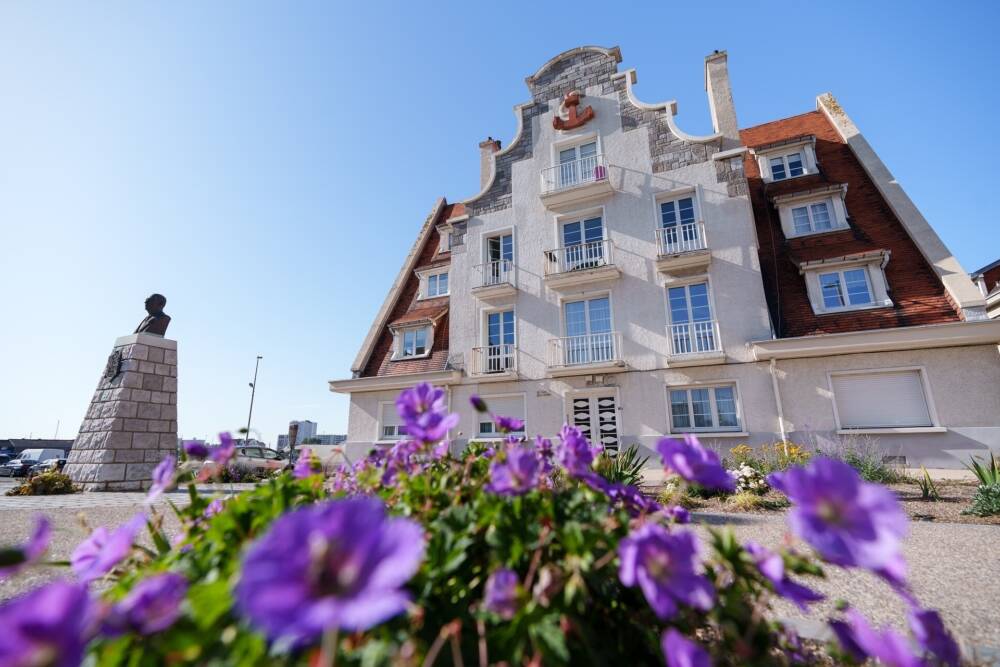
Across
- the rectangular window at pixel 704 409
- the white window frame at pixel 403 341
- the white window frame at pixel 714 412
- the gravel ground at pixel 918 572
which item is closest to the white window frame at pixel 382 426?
the white window frame at pixel 403 341

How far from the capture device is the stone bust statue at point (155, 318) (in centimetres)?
1027

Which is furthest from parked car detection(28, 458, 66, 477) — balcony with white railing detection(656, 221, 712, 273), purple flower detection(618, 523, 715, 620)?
balcony with white railing detection(656, 221, 712, 273)

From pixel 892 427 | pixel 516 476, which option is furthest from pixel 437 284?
pixel 516 476

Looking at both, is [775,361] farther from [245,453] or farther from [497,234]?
[245,453]

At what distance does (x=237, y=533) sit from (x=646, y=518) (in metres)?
1.15

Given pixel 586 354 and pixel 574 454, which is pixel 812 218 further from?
pixel 574 454

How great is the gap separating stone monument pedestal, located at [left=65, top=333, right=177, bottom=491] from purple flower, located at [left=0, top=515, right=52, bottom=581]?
37.1ft

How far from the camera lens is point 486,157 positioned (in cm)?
1597

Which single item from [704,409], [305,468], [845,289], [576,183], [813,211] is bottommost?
[305,468]

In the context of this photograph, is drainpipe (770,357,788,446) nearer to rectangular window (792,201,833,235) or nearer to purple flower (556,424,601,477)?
rectangular window (792,201,833,235)

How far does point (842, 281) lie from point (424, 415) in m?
12.7

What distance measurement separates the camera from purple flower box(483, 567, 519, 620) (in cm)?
85

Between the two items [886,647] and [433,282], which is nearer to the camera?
[886,647]

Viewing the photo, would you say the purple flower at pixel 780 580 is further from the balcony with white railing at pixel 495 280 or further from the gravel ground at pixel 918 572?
the balcony with white railing at pixel 495 280
